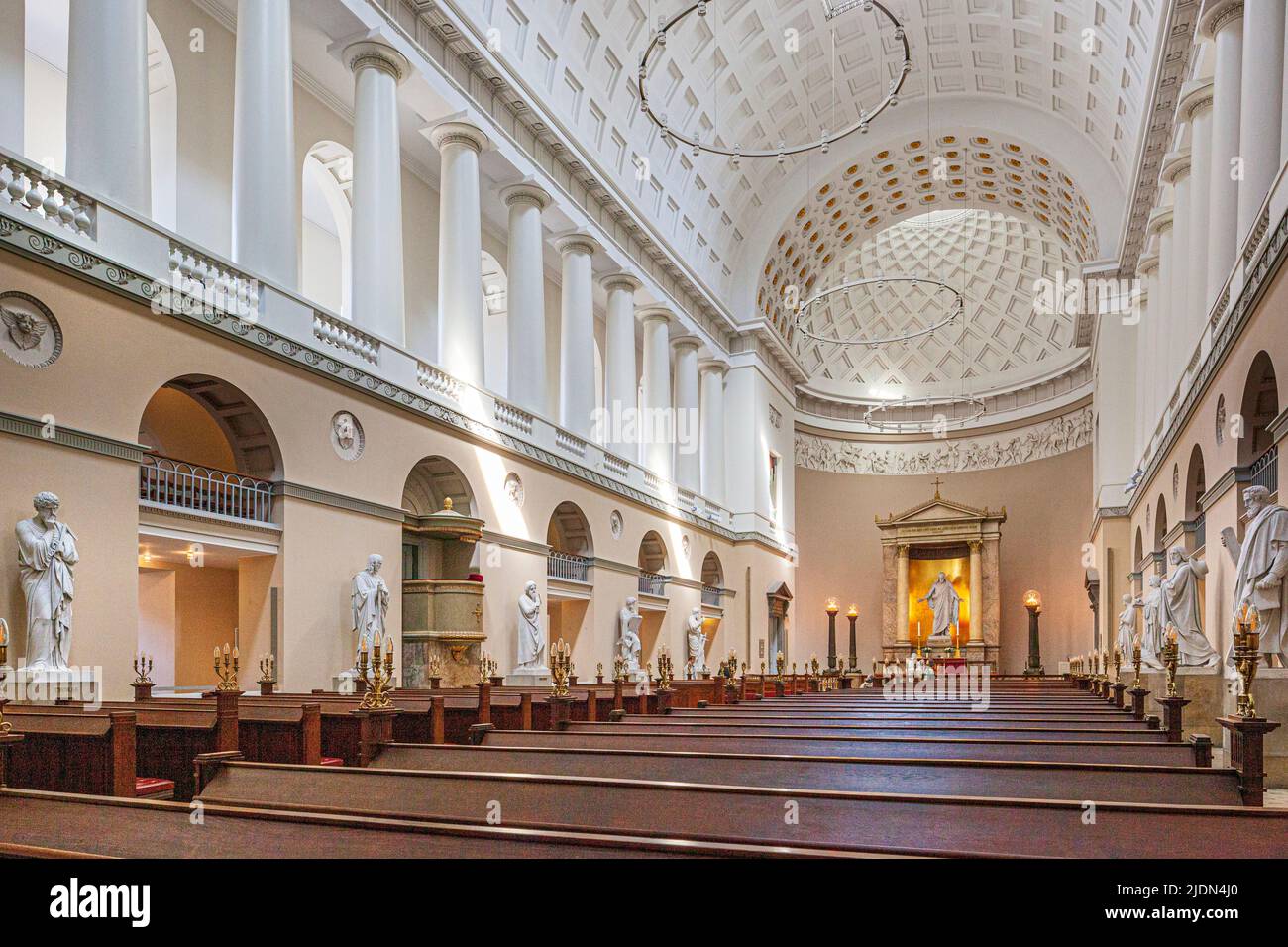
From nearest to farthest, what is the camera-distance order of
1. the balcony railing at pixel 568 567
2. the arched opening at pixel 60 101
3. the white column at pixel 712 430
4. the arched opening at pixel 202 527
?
the arched opening at pixel 202 527 → the arched opening at pixel 60 101 → the balcony railing at pixel 568 567 → the white column at pixel 712 430

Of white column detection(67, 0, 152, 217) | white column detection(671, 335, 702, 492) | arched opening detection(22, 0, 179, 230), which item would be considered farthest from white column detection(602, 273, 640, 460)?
white column detection(67, 0, 152, 217)

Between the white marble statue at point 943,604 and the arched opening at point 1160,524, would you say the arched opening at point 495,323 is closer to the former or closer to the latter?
the arched opening at point 1160,524

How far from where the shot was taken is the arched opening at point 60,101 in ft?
40.0

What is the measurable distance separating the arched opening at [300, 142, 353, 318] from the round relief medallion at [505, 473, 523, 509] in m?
4.05

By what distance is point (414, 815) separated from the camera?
3.51 meters

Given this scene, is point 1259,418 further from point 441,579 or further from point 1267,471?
point 441,579

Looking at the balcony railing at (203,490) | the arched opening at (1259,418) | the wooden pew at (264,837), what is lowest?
the wooden pew at (264,837)

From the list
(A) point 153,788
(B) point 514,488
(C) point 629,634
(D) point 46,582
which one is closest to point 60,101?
(B) point 514,488

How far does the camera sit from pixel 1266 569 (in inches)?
316

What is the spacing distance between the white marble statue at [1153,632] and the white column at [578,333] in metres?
9.47

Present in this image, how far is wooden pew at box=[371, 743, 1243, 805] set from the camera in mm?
3811

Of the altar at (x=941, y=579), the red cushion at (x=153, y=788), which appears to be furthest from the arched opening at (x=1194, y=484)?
the altar at (x=941, y=579)

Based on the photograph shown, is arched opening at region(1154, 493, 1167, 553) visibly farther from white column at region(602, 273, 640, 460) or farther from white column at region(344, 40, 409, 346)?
white column at region(344, 40, 409, 346)
